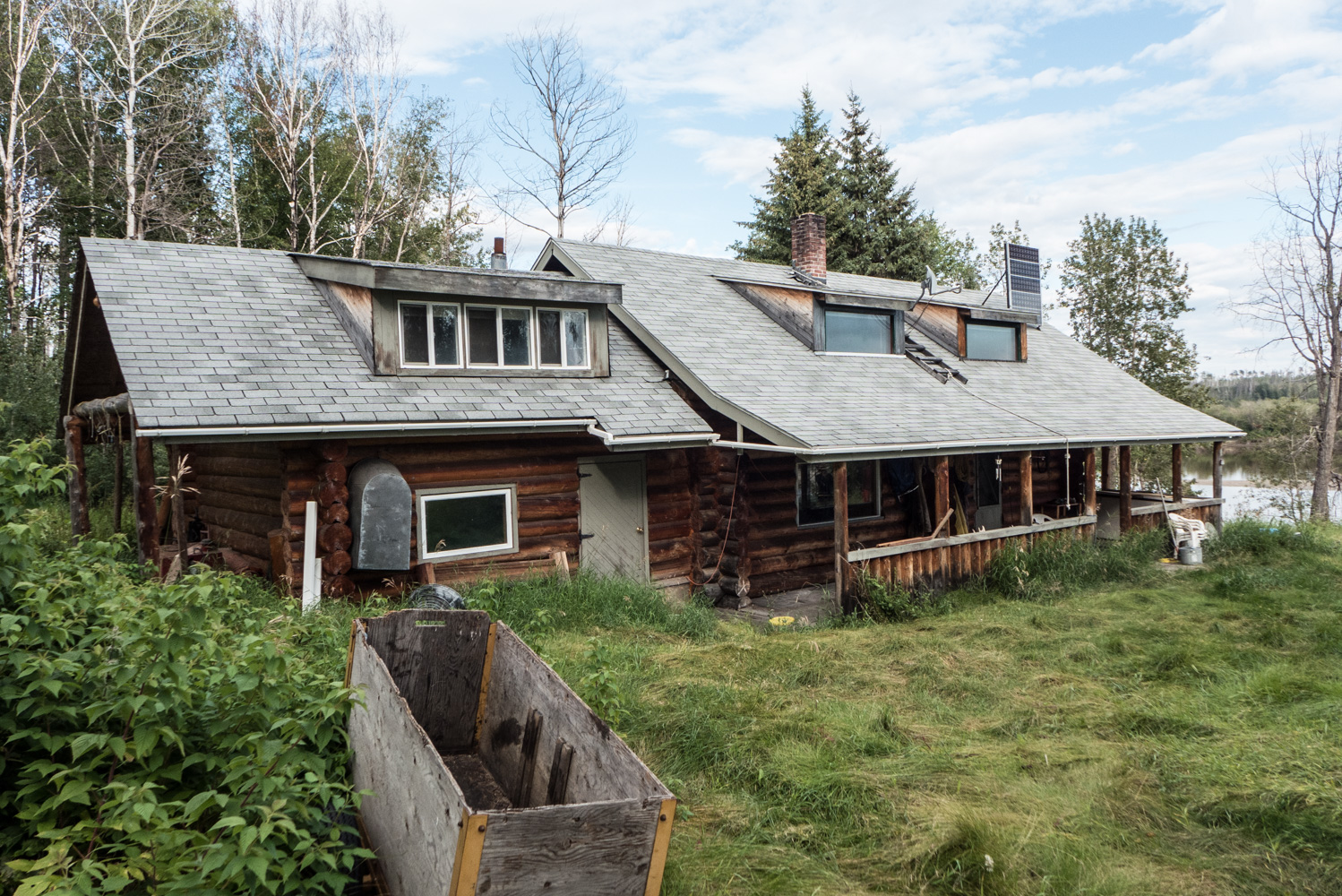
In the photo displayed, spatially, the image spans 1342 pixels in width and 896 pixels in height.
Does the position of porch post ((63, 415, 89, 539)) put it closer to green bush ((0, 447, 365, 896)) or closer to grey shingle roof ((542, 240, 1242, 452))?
grey shingle roof ((542, 240, 1242, 452))

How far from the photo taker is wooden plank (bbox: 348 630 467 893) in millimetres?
3318

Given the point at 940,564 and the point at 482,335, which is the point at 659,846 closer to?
the point at 482,335

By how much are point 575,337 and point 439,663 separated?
23.7 ft

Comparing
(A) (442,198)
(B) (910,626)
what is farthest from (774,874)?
(A) (442,198)

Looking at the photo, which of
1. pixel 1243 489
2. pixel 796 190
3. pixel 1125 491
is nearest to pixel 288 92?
pixel 796 190

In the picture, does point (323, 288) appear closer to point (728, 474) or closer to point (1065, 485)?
point (728, 474)

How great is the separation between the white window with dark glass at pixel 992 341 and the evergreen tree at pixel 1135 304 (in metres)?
20.9

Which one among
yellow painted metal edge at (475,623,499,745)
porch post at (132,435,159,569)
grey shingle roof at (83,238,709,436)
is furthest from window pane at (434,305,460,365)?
yellow painted metal edge at (475,623,499,745)

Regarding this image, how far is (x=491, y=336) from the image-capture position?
11.4m

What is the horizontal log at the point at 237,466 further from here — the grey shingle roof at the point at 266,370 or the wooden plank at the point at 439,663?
the wooden plank at the point at 439,663

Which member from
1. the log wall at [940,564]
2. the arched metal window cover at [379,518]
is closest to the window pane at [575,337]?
the arched metal window cover at [379,518]

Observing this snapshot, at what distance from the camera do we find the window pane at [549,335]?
1181 centimetres

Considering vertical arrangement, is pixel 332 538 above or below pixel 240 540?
above

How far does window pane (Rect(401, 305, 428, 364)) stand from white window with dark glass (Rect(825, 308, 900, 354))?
22.9ft
